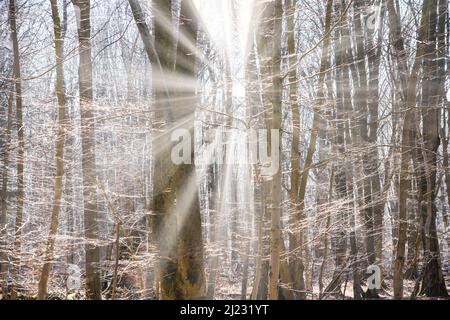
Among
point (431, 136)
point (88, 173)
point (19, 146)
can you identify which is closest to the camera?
point (19, 146)

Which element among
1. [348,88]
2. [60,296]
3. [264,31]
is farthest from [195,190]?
[348,88]

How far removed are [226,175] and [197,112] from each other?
770 centimetres

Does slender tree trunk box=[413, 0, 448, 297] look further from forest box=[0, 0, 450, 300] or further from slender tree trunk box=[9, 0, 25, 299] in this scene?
slender tree trunk box=[9, 0, 25, 299]

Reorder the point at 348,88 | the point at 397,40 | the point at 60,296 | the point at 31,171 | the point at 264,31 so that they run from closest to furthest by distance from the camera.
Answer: the point at 264,31
the point at 397,40
the point at 60,296
the point at 31,171
the point at 348,88

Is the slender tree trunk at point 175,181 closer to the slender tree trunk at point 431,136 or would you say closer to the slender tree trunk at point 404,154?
the slender tree trunk at point 404,154

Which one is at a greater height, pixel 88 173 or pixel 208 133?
pixel 208 133

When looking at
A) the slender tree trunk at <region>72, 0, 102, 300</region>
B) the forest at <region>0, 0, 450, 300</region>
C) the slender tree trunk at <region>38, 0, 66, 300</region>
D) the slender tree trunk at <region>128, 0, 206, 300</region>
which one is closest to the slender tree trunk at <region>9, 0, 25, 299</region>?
the forest at <region>0, 0, 450, 300</region>

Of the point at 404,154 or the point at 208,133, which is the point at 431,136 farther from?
the point at 208,133

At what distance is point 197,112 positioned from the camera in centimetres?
653

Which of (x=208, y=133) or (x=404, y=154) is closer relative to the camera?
(x=404, y=154)

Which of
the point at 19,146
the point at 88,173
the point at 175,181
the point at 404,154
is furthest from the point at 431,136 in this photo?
the point at 19,146

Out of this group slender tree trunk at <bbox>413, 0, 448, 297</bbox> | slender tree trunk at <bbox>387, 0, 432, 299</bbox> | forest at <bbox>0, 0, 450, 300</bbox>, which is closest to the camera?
forest at <bbox>0, 0, 450, 300</bbox>

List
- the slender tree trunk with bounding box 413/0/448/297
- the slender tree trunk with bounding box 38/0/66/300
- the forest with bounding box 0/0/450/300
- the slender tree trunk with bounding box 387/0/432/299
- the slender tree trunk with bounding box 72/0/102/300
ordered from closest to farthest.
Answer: the forest with bounding box 0/0/450/300 → the slender tree trunk with bounding box 387/0/432/299 → the slender tree trunk with bounding box 38/0/66/300 → the slender tree trunk with bounding box 72/0/102/300 → the slender tree trunk with bounding box 413/0/448/297
